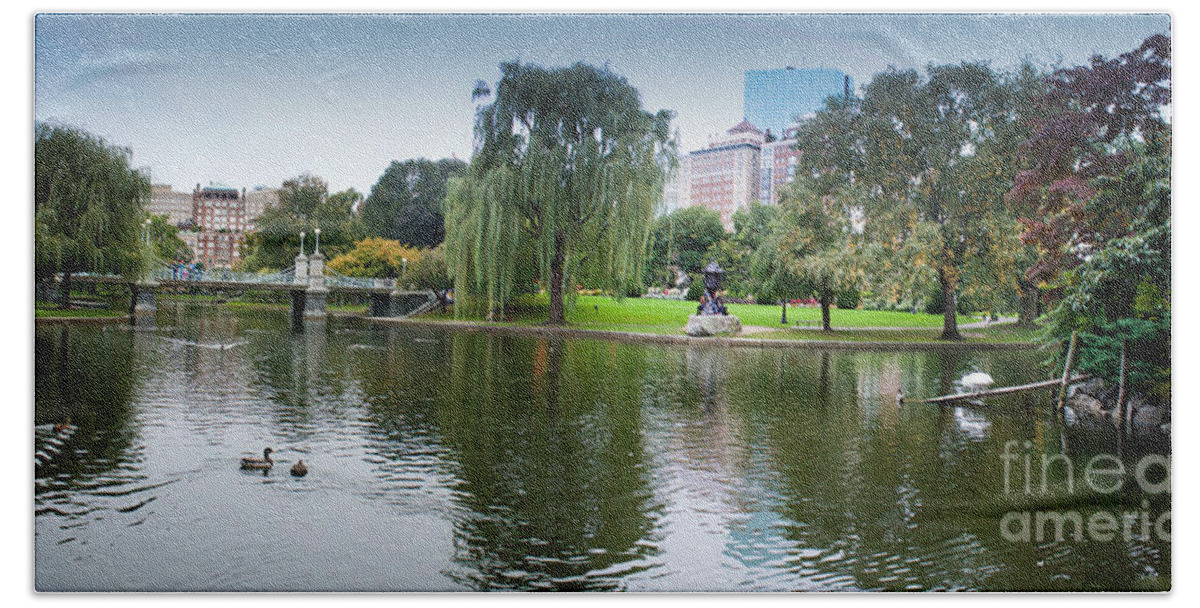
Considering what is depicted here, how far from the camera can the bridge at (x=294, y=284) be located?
5590mm

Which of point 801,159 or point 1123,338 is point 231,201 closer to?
point 801,159

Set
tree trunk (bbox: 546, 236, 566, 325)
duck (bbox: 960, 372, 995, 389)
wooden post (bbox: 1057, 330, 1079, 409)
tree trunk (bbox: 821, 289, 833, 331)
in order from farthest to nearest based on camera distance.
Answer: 1. tree trunk (bbox: 546, 236, 566, 325)
2. tree trunk (bbox: 821, 289, 833, 331)
3. duck (bbox: 960, 372, 995, 389)
4. wooden post (bbox: 1057, 330, 1079, 409)

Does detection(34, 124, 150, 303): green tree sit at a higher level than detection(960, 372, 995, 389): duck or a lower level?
higher

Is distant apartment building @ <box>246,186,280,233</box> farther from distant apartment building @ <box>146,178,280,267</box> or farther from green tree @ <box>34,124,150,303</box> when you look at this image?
green tree @ <box>34,124,150,303</box>

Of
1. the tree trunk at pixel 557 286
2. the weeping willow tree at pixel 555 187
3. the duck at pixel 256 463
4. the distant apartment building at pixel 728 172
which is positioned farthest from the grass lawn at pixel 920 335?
the duck at pixel 256 463

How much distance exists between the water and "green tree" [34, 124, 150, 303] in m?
0.43

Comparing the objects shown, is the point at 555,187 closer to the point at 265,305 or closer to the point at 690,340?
the point at 690,340

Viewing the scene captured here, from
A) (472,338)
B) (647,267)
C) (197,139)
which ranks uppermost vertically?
(197,139)

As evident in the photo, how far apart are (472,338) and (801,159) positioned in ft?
9.62

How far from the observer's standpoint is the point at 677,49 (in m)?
4.59

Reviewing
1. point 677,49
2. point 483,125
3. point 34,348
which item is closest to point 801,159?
point 677,49

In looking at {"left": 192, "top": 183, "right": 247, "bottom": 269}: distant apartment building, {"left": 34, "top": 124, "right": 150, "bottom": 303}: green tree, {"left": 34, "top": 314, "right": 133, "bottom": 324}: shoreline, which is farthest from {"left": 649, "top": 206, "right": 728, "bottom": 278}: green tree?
{"left": 34, "top": 314, "right": 133, "bottom": 324}: shoreline

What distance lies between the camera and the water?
11.8 feet

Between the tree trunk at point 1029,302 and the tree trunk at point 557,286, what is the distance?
315cm
